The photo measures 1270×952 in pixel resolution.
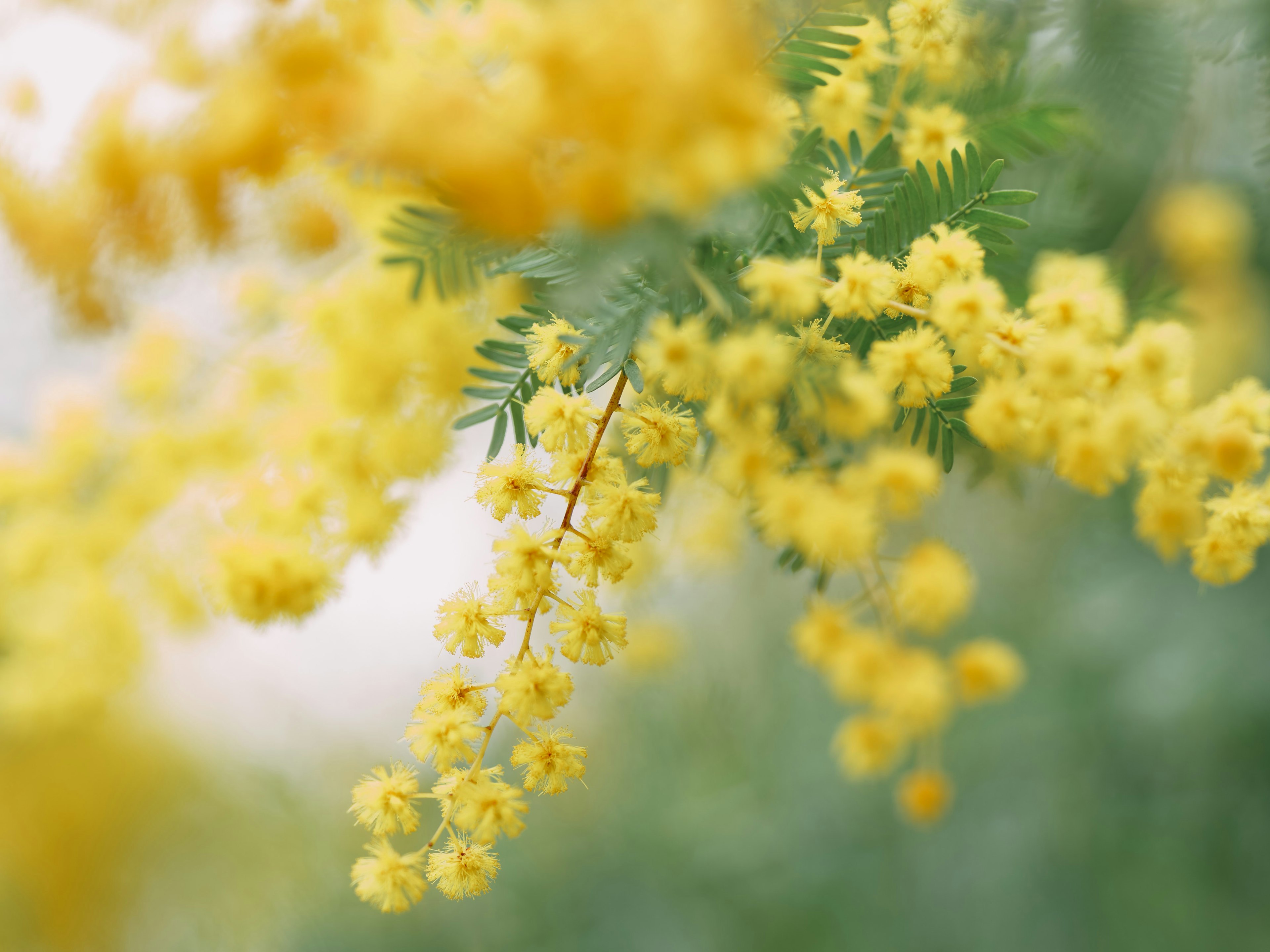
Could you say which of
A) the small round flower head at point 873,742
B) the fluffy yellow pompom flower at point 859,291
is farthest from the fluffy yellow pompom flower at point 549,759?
the fluffy yellow pompom flower at point 859,291

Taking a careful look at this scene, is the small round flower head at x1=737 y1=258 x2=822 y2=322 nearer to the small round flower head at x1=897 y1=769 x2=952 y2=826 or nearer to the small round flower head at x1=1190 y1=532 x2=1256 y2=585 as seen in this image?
the small round flower head at x1=1190 y1=532 x2=1256 y2=585

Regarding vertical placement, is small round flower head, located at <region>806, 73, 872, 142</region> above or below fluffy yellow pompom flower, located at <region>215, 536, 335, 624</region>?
above

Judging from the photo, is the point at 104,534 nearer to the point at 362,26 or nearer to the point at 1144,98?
the point at 362,26

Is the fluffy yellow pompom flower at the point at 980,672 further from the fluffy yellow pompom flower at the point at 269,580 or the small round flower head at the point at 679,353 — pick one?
the fluffy yellow pompom flower at the point at 269,580

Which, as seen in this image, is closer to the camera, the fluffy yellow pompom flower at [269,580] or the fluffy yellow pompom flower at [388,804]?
the fluffy yellow pompom flower at [388,804]

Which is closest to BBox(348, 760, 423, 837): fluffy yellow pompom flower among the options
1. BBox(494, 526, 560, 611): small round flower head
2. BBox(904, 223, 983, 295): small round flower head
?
BBox(494, 526, 560, 611): small round flower head

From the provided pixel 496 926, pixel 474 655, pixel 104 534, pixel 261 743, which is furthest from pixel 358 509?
pixel 261 743
